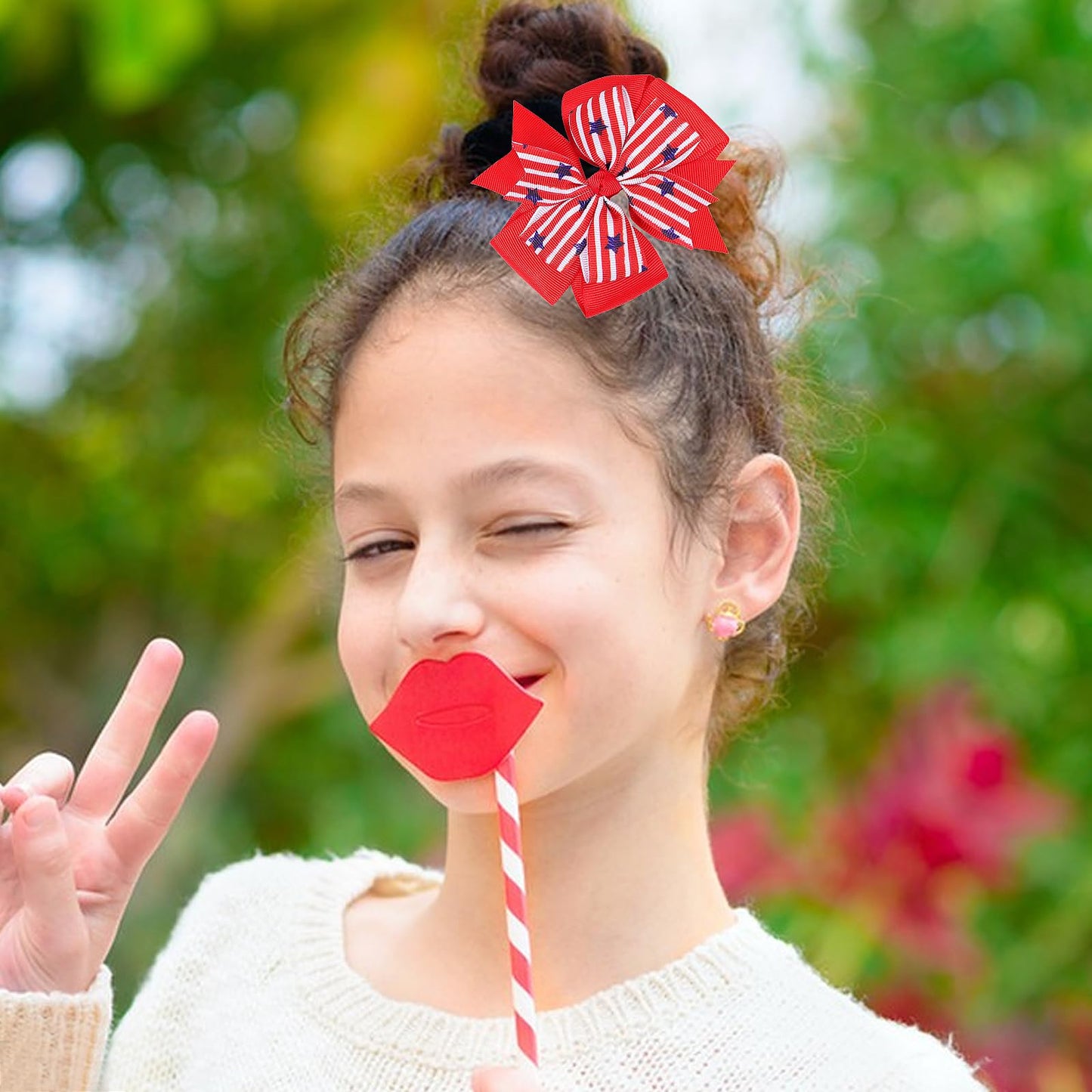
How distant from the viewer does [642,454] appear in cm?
137

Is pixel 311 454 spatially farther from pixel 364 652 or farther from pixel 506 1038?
pixel 506 1038

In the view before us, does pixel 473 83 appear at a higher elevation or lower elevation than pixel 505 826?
higher

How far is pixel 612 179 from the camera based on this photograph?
4.59 feet

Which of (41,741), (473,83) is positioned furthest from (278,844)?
(473,83)

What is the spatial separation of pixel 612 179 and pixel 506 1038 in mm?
687

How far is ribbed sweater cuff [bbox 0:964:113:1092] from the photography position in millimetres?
1386

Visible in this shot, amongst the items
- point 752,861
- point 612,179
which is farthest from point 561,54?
point 752,861

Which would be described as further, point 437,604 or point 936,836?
point 936,836

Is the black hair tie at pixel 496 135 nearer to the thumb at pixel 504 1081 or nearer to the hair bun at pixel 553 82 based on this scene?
the hair bun at pixel 553 82

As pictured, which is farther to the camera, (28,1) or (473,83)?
(28,1)

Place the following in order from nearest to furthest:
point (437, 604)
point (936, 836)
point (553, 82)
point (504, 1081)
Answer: point (504, 1081) < point (437, 604) < point (553, 82) < point (936, 836)

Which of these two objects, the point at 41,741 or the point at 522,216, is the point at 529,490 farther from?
the point at 41,741

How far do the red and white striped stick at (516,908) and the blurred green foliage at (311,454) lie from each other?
576mm

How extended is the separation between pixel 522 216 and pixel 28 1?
268 cm
